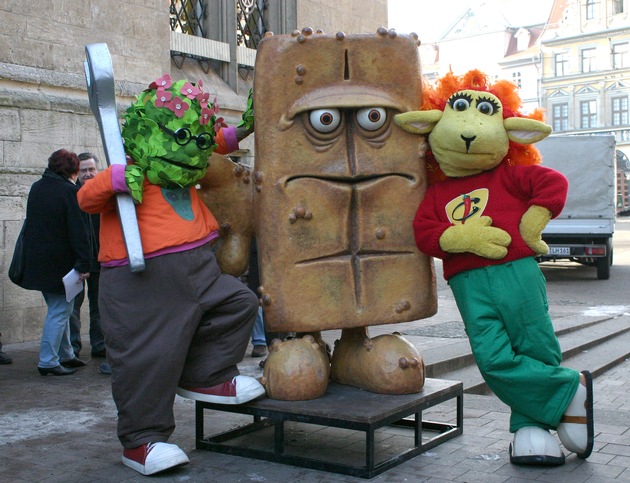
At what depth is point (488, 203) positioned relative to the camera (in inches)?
156

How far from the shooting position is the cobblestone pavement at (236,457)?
12.3ft

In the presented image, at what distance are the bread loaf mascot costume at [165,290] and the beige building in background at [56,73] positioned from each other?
4.03 metres

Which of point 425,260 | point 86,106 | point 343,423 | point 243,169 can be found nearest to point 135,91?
point 86,106

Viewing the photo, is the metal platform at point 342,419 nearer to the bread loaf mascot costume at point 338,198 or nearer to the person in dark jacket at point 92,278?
the bread loaf mascot costume at point 338,198

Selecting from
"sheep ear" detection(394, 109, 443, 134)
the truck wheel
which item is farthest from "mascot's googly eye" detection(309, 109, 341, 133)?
the truck wheel

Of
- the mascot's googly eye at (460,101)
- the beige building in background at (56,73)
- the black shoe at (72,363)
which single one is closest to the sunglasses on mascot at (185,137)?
the mascot's googly eye at (460,101)

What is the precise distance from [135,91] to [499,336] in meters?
5.97

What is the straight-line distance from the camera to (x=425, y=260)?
425 cm

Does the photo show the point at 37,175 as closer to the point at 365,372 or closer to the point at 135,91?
the point at 135,91

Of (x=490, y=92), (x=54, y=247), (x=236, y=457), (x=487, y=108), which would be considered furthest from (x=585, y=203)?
(x=236, y=457)

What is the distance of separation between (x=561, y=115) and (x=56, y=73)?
2136 inches

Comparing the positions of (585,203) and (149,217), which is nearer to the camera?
(149,217)

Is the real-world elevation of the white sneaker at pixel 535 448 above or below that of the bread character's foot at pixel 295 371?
below

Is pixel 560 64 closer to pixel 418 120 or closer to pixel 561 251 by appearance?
pixel 561 251
